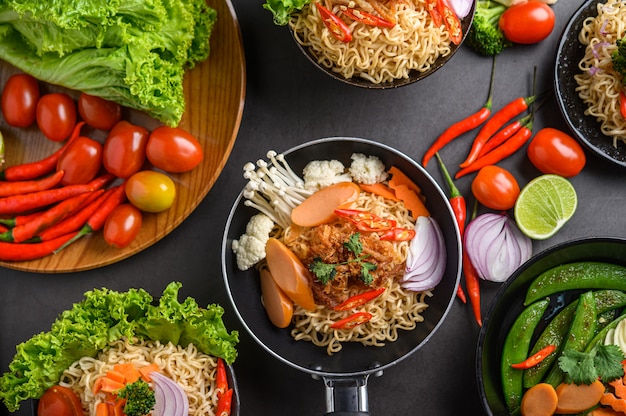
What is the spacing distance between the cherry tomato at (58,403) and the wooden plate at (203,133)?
24.8 inches

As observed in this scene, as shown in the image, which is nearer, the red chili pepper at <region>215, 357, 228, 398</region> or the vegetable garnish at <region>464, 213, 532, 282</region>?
the red chili pepper at <region>215, 357, 228, 398</region>

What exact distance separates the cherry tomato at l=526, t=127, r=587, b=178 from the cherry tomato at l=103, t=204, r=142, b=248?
1.95 metres

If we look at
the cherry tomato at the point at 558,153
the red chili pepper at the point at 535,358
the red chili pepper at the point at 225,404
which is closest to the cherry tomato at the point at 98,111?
the red chili pepper at the point at 225,404

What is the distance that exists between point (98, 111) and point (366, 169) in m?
1.32

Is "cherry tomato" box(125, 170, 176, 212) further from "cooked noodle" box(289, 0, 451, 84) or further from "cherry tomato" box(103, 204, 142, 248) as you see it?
"cooked noodle" box(289, 0, 451, 84)

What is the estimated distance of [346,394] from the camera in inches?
117

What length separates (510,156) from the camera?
11.3ft

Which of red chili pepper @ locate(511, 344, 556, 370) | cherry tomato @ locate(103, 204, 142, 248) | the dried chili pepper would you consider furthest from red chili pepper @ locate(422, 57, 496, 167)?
cherry tomato @ locate(103, 204, 142, 248)

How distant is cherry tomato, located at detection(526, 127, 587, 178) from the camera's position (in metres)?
3.32

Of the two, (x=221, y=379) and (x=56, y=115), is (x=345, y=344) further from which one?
(x=56, y=115)

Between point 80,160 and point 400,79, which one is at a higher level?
point 400,79

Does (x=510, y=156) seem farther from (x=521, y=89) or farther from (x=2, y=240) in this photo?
(x=2, y=240)

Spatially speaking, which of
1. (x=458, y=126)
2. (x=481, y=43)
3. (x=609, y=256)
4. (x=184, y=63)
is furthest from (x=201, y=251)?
(x=609, y=256)

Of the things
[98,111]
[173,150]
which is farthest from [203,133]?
[98,111]
